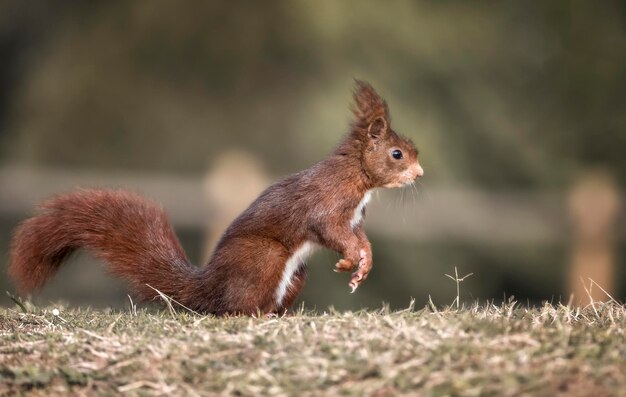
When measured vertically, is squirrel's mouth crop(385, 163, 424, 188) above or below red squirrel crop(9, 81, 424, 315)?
above

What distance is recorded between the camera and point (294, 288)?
12.3ft

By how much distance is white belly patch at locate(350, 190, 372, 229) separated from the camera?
3.78 m

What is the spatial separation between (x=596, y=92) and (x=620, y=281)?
6.20 feet

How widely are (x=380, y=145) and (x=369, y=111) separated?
4.9 inches

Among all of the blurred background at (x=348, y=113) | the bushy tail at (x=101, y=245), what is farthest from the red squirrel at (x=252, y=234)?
the blurred background at (x=348, y=113)

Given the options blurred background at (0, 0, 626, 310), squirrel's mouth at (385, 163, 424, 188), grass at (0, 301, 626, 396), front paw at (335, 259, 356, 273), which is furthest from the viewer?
blurred background at (0, 0, 626, 310)

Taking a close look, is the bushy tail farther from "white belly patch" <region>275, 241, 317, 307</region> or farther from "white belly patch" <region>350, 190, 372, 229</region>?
"white belly patch" <region>350, 190, 372, 229</region>

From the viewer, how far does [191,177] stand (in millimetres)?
8930

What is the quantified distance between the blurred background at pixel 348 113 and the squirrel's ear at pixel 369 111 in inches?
158

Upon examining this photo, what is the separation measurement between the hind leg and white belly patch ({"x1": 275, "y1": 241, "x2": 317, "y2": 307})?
0.02 m

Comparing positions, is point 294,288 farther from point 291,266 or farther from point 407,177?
point 407,177

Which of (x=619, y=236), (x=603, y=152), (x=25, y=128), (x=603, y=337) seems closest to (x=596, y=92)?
(x=603, y=152)

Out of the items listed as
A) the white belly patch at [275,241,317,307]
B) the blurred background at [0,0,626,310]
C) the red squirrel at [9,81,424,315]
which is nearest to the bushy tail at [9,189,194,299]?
the red squirrel at [9,81,424,315]

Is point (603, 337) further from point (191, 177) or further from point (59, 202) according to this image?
point (191, 177)
